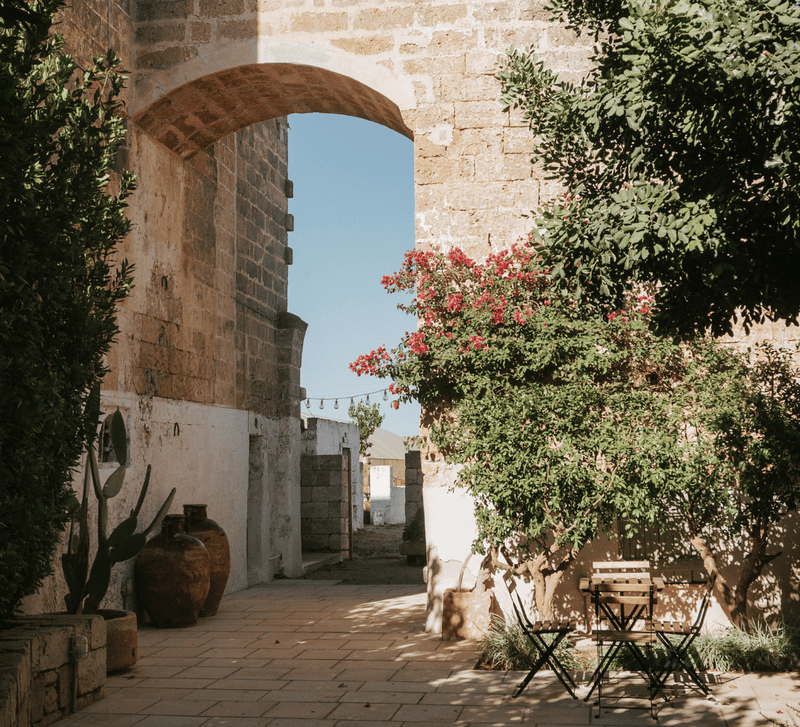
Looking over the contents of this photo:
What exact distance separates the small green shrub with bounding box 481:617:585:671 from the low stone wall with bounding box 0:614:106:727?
2411 millimetres

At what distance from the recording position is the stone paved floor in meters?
4.37

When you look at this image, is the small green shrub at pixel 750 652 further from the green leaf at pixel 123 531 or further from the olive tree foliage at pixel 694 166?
the green leaf at pixel 123 531

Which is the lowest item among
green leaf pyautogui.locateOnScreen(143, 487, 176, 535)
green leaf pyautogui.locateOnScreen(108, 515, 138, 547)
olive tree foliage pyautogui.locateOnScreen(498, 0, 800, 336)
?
green leaf pyautogui.locateOnScreen(108, 515, 138, 547)

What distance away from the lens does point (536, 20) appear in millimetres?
7145

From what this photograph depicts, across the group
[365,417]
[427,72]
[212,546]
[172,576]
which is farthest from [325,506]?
[365,417]

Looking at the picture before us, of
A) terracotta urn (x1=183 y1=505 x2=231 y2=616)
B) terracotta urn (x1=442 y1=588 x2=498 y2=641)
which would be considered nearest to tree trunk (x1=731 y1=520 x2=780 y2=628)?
terracotta urn (x1=442 y1=588 x2=498 y2=641)

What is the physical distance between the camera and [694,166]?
3.18 meters

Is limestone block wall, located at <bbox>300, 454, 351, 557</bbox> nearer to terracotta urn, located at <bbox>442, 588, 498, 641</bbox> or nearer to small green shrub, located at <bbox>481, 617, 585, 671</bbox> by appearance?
terracotta urn, located at <bbox>442, 588, 498, 641</bbox>

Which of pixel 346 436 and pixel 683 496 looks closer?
pixel 683 496

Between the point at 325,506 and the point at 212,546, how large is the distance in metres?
4.89

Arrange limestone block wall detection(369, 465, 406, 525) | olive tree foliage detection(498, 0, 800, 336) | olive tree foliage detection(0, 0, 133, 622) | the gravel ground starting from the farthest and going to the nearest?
limestone block wall detection(369, 465, 406, 525)
the gravel ground
olive tree foliage detection(0, 0, 133, 622)
olive tree foliage detection(498, 0, 800, 336)

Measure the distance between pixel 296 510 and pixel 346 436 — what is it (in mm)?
8130

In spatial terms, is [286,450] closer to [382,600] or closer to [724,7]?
[382,600]

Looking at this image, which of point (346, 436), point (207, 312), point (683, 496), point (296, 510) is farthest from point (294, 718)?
point (346, 436)
